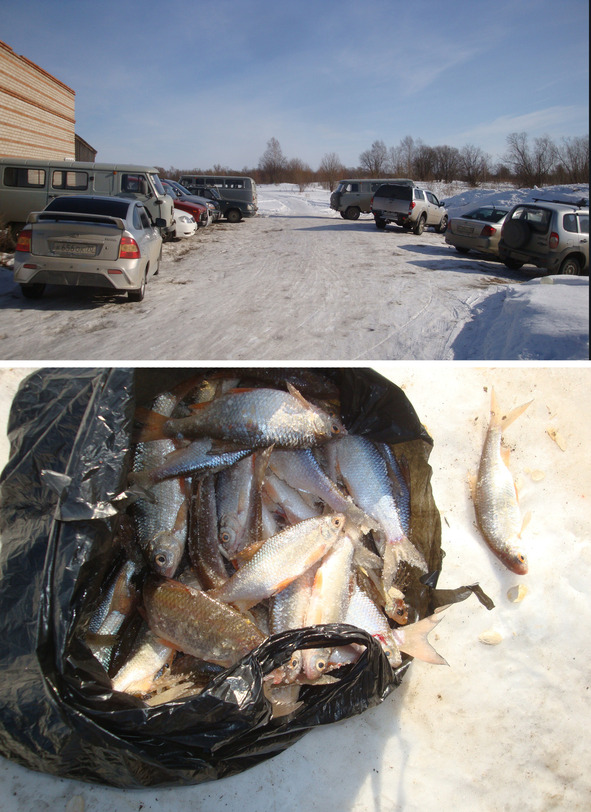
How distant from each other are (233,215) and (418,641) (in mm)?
19062

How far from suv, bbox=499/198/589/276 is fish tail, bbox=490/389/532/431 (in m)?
6.80

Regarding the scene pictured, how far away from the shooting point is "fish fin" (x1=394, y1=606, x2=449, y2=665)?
2686mm

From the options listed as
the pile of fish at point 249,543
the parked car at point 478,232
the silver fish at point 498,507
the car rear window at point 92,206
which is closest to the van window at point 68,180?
the car rear window at point 92,206

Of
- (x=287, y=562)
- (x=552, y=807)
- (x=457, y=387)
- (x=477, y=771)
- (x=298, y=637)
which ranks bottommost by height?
(x=552, y=807)

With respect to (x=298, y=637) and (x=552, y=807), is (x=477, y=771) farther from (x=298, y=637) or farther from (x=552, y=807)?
(x=298, y=637)

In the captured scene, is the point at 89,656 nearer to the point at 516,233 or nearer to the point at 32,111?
the point at 516,233

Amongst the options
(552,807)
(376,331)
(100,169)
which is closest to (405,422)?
(552,807)

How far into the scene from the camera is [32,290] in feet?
22.3

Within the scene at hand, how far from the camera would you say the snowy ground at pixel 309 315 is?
5.45m

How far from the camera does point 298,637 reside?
2381 mm

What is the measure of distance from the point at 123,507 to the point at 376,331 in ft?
14.1

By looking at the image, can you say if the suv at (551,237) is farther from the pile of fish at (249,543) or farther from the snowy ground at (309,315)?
the pile of fish at (249,543)

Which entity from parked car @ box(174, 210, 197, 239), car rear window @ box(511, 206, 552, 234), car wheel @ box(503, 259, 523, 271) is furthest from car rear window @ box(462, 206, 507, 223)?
parked car @ box(174, 210, 197, 239)

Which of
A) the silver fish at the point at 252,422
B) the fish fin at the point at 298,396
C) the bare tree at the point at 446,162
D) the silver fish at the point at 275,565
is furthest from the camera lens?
the bare tree at the point at 446,162
